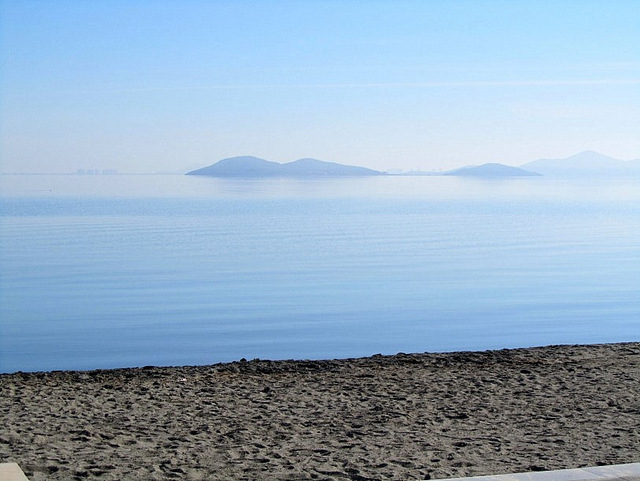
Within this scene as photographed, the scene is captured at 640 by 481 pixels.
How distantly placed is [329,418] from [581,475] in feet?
8.74

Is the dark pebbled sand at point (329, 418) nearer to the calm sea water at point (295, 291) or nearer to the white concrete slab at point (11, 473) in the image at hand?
the white concrete slab at point (11, 473)

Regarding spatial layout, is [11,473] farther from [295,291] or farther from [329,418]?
[295,291]

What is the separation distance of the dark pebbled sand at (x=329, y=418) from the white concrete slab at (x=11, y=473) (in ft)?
0.58

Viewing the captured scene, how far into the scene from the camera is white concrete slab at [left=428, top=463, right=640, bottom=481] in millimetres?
5488

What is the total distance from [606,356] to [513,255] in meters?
16.3

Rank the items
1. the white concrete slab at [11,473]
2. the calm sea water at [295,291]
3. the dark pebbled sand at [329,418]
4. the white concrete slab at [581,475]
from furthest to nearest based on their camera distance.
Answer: the calm sea water at [295,291] → the dark pebbled sand at [329,418] → the white concrete slab at [11,473] → the white concrete slab at [581,475]

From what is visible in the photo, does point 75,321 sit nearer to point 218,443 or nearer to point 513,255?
point 218,443

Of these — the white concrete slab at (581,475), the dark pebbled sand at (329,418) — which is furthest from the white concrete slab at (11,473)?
the white concrete slab at (581,475)

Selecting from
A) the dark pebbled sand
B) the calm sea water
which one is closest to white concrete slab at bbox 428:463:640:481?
the dark pebbled sand

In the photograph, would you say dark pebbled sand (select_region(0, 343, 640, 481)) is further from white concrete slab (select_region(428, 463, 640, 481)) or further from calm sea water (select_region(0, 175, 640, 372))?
calm sea water (select_region(0, 175, 640, 372))

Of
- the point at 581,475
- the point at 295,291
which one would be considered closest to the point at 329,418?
the point at 581,475

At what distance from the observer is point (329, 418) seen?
305 inches

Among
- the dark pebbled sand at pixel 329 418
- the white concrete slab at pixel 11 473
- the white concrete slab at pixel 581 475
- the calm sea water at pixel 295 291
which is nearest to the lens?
the white concrete slab at pixel 581 475

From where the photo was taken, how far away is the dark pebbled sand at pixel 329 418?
20.8ft
